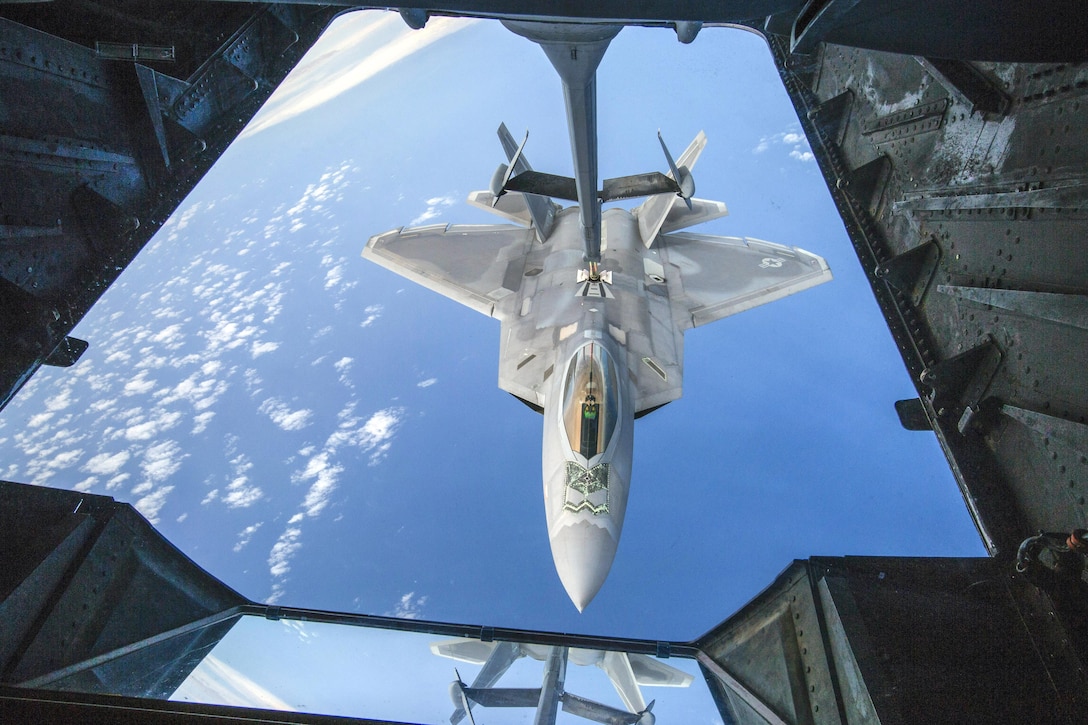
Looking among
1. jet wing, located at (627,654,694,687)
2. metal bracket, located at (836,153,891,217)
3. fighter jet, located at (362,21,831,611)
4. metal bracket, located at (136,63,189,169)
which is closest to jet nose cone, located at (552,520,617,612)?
fighter jet, located at (362,21,831,611)

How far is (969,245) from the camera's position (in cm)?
516

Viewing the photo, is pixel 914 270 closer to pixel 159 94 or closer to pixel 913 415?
pixel 913 415

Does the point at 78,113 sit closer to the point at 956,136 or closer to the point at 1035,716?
the point at 956,136

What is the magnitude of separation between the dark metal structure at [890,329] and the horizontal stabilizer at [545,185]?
10.5ft

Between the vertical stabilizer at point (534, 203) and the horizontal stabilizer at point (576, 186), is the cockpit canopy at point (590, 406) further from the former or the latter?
the vertical stabilizer at point (534, 203)

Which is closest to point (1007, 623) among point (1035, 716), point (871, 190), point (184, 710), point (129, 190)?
point (1035, 716)

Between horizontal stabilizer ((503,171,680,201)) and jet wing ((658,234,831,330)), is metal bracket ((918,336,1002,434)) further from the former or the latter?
jet wing ((658,234,831,330))

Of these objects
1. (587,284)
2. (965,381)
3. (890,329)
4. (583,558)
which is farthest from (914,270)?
(587,284)

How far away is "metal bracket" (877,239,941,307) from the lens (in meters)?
5.72

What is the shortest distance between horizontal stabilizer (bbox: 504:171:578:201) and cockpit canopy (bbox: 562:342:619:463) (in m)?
2.12

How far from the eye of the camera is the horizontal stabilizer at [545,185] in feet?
26.2

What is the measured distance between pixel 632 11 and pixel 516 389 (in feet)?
26.0

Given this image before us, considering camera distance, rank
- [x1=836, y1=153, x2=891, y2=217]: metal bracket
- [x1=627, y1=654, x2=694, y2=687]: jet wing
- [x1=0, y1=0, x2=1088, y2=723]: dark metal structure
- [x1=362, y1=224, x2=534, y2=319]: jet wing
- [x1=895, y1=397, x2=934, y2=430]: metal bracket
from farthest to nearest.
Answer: [x1=362, y1=224, x2=534, y2=319]: jet wing, [x1=836, y1=153, x2=891, y2=217]: metal bracket, [x1=895, y1=397, x2=934, y2=430]: metal bracket, [x1=627, y1=654, x2=694, y2=687]: jet wing, [x1=0, y1=0, x2=1088, y2=723]: dark metal structure

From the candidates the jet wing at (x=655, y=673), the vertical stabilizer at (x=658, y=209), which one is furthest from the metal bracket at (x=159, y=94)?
the vertical stabilizer at (x=658, y=209)
